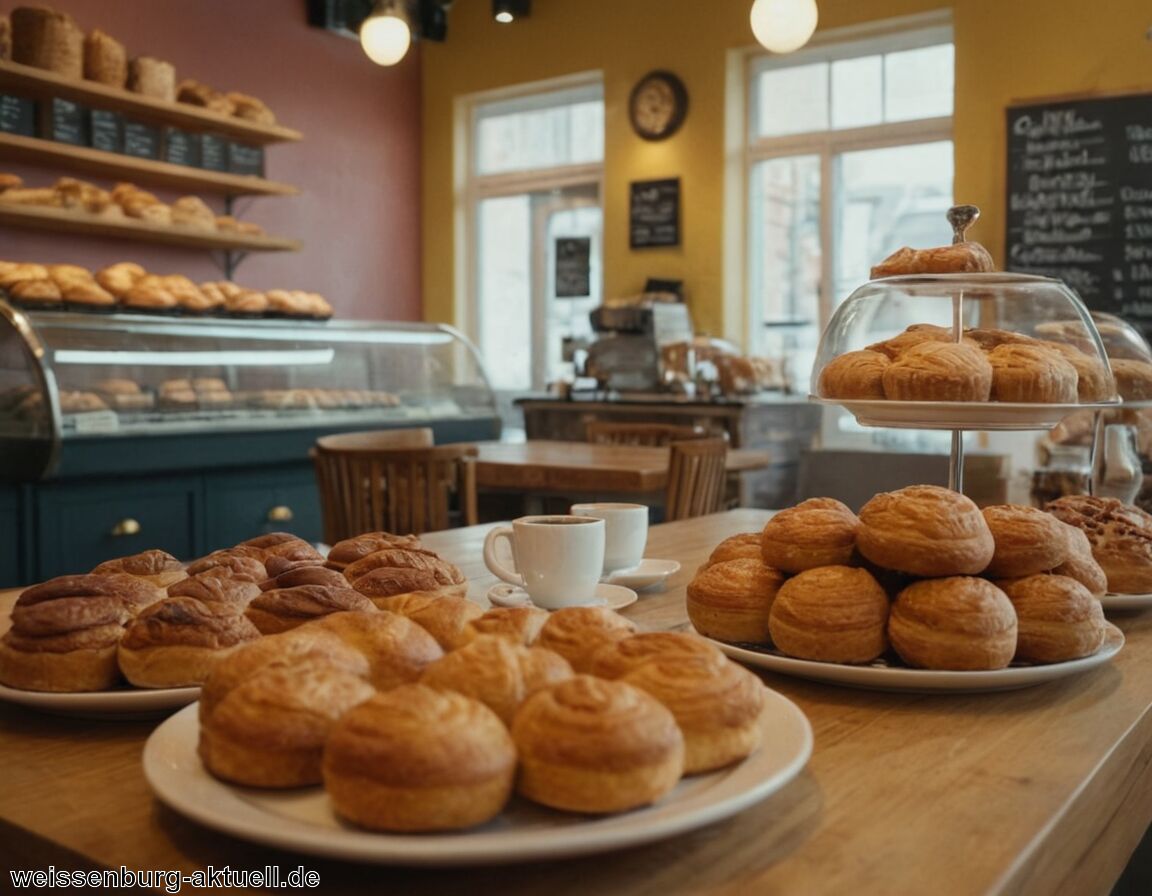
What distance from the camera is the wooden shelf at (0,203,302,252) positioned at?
4.76 m

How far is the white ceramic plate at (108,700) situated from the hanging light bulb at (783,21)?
11.5 ft

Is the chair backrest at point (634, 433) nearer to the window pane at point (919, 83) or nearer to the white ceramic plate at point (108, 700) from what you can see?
the window pane at point (919, 83)

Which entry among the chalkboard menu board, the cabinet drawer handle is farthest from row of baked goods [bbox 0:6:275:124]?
the chalkboard menu board

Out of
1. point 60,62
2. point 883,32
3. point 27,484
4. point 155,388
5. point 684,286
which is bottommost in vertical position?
point 27,484

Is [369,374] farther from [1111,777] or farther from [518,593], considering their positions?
[1111,777]

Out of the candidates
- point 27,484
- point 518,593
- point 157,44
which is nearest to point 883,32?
point 157,44

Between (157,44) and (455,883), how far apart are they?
5.88 m

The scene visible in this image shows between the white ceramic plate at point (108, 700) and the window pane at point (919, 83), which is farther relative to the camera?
the window pane at point (919, 83)

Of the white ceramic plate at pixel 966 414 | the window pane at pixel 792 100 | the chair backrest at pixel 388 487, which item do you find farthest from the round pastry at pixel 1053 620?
the window pane at pixel 792 100

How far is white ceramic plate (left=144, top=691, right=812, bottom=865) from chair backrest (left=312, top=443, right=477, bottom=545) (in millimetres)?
2035

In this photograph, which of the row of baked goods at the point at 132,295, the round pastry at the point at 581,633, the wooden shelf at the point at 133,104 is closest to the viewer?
the round pastry at the point at 581,633

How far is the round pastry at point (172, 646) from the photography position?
81 cm

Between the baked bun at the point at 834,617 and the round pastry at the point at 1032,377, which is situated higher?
the round pastry at the point at 1032,377

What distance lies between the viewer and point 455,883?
59cm
